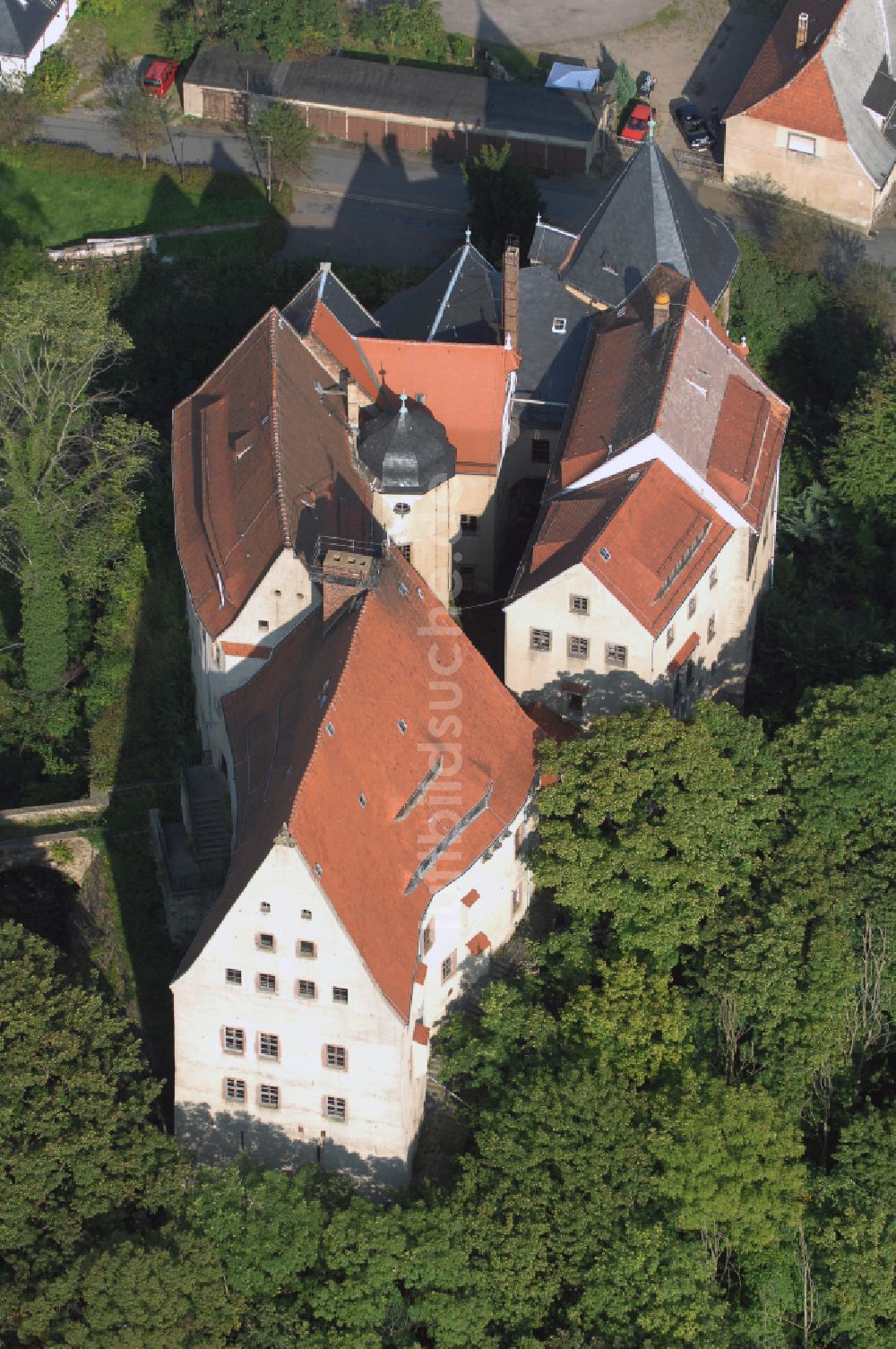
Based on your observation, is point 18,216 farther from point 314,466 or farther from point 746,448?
point 746,448

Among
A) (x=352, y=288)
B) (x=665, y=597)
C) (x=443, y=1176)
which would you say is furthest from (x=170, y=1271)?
(x=352, y=288)

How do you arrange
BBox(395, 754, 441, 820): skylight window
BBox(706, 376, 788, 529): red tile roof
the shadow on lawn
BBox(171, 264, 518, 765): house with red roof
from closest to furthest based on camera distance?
BBox(395, 754, 441, 820): skylight window → BBox(171, 264, 518, 765): house with red roof → BBox(706, 376, 788, 529): red tile roof → the shadow on lawn

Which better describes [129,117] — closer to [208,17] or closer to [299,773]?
[208,17]

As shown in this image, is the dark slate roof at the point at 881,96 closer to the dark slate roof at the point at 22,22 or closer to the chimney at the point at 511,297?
the chimney at the point at 511,297

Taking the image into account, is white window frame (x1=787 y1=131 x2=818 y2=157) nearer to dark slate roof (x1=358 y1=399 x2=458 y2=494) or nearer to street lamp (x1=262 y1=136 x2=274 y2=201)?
street lamp (x1=262 y1=136 x2=274 y2=201)

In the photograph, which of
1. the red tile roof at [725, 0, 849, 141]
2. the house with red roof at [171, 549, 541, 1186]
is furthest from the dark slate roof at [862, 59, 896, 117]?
the house with red roof at [171, 549, 541, 1186]

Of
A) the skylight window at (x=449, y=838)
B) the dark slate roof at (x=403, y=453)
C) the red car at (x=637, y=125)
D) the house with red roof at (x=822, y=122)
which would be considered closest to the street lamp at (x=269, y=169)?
the red car at (x=637, y=125)

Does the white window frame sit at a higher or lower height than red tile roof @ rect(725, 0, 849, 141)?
lower
